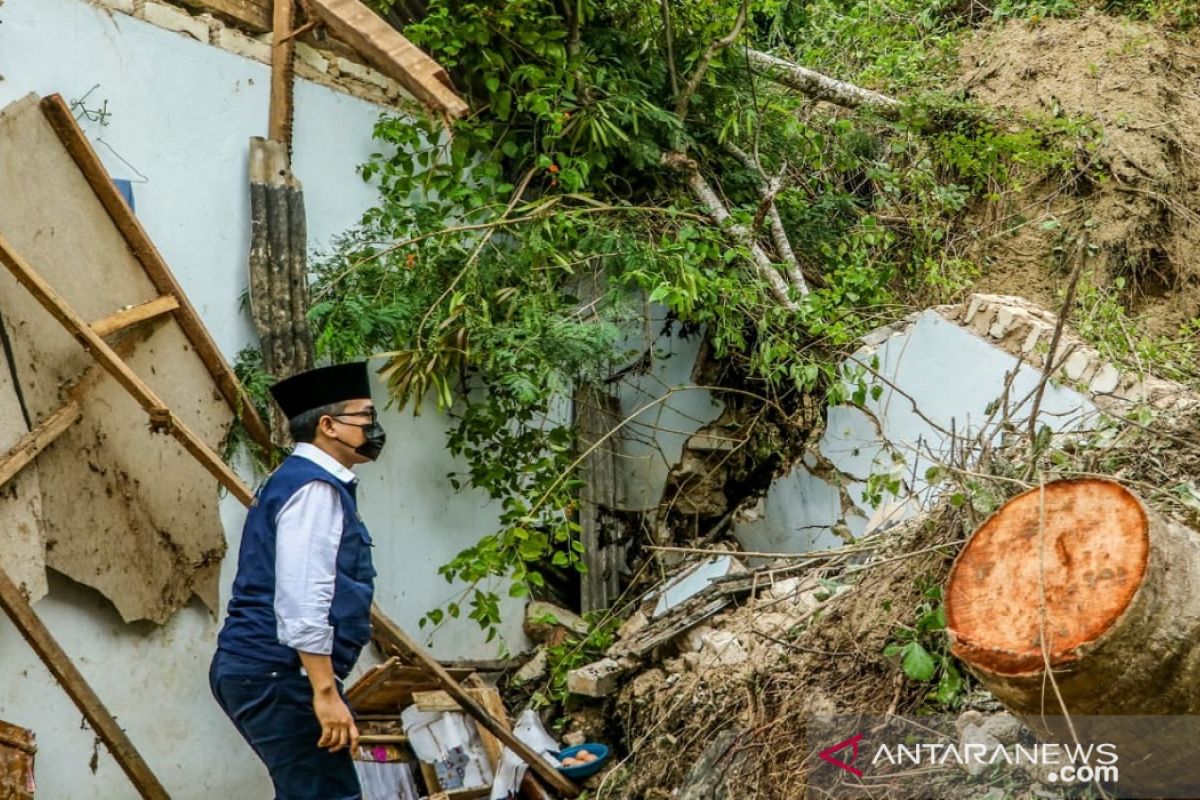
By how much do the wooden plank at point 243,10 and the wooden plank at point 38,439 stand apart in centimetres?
181

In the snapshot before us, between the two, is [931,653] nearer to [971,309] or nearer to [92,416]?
[971,309]

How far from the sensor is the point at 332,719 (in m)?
3.18

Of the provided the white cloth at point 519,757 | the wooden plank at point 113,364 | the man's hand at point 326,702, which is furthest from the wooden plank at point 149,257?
the white cloth at point 519,757

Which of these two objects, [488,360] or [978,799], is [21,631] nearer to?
[488,360]

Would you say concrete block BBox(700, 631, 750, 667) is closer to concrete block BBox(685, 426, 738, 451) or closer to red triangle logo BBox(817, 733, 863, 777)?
red triangle logo BBox(817, 733, 863, 777)

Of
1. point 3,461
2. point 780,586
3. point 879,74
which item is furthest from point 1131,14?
point 3,461

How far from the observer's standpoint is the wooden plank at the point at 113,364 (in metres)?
3.53

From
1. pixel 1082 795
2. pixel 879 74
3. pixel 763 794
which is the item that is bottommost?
pixel 763 794

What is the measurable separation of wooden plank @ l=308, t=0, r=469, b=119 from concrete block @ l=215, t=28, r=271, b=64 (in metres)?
0.31

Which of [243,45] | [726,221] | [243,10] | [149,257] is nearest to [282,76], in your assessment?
[243,45]

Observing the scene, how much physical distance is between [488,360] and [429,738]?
5.51 ft

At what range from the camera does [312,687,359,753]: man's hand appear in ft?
10.4

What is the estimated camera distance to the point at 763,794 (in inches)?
149

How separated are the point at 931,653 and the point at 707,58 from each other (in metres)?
3.78
